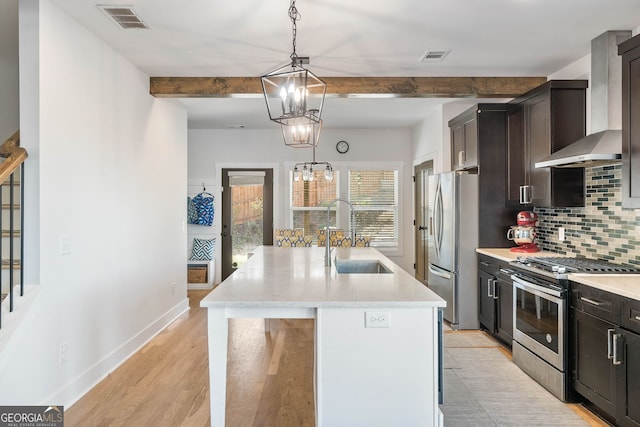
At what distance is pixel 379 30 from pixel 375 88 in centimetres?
114

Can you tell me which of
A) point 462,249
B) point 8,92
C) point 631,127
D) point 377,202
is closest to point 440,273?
point 462,249

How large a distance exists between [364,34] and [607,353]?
2694 millimetres

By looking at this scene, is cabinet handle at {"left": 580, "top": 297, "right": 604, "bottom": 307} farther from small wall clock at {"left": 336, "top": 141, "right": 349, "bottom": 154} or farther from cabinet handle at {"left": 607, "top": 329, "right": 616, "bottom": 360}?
small wall clock at {"left": 336, "top": 141, "right": 349, "bottom": 154}

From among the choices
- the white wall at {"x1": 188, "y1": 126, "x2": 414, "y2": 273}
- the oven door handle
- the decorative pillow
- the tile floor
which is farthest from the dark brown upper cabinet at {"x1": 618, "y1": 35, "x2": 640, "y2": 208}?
the decorative pillow

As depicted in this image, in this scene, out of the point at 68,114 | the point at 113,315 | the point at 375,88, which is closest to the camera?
the point at 68,114

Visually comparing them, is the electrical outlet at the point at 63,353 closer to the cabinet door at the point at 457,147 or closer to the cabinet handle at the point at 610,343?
the cabinet handle at the point at 610,343

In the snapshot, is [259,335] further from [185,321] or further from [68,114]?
[68,114]

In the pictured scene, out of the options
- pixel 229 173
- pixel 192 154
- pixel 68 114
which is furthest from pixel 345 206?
pixel 68 114

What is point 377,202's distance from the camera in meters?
7.26

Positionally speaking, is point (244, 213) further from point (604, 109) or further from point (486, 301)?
point (604, 109)

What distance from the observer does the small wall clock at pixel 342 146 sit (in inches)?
282

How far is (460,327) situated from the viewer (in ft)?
14.9

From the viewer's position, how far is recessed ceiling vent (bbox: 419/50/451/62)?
3572 mm

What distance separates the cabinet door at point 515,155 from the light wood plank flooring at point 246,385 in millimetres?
1533
